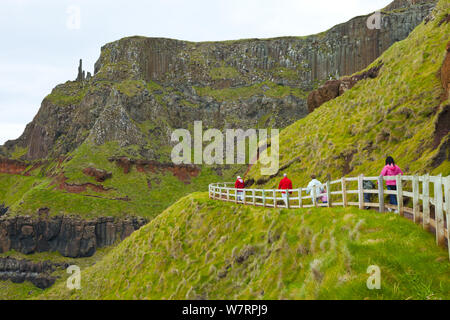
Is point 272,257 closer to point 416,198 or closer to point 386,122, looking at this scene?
point 416,198

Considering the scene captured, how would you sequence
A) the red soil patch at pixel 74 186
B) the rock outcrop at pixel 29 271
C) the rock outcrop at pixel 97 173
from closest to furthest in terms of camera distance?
the rock outcrop at pixel 29 271, the red soil patch at pixel 74 186, the rock outcrop at pixel 97 173

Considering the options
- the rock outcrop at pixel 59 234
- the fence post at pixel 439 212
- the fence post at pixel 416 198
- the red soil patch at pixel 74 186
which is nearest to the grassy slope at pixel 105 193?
the red soil patch at pixel 74 186

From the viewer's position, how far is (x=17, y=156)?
17238cm

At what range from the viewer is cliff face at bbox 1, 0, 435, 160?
137 metres

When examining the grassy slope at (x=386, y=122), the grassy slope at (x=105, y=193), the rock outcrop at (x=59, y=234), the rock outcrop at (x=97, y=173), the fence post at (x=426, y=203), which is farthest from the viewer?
the rock outcrop at (x=97, y=173)

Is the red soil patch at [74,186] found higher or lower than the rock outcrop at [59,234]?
higher

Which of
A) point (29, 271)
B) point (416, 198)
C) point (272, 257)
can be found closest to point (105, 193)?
point (29, 271)

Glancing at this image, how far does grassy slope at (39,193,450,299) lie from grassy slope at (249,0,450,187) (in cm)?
681

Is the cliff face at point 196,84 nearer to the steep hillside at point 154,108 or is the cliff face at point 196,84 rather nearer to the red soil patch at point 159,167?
the steep hillside at point 154,108

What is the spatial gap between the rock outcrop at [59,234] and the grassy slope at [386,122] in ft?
250

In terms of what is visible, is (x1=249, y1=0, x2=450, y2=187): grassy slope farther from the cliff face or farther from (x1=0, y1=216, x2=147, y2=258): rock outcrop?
the cliff face

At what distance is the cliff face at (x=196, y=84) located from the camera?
137000 mm
